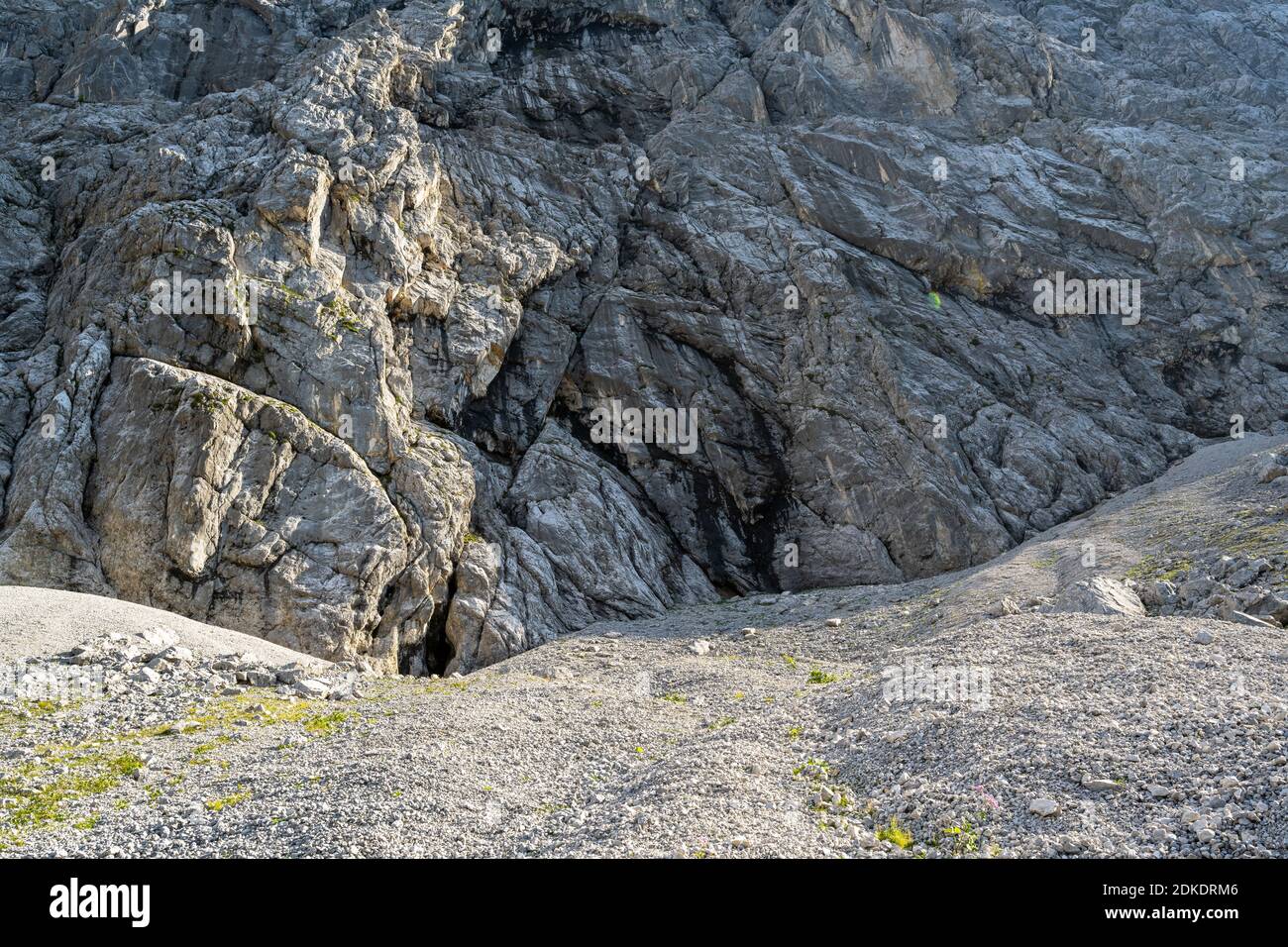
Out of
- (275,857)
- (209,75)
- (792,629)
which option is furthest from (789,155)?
(275,857)

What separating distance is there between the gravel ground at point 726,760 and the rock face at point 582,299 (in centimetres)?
1288

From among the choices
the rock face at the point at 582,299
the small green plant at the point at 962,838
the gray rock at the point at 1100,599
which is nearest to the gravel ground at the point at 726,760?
the small green plant at the point at 962,838

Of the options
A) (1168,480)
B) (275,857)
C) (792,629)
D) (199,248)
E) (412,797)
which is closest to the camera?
(275,857)

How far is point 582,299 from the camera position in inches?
2424

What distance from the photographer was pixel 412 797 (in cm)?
1859

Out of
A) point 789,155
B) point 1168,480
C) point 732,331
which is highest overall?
point 789,155

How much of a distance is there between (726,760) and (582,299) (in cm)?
4563

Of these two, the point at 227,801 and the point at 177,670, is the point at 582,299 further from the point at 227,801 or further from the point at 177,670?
the point at 227,801

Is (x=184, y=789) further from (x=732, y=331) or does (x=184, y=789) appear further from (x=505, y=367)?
(x=732, y=331)

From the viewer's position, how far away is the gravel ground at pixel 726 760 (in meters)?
15.8

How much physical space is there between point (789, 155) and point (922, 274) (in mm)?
15807

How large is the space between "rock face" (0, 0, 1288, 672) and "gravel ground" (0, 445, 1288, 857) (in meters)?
12.9

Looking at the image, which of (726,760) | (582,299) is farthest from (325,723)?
(582,299)

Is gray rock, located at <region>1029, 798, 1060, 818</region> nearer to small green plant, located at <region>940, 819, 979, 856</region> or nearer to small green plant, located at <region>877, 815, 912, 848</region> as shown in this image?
small green plant, located at <region>940, 819, 979, 856</region>
